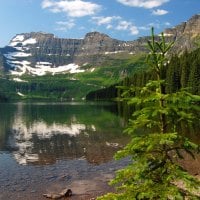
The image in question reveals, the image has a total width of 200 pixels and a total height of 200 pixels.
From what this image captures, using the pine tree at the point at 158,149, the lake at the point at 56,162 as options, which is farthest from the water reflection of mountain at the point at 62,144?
the pine tree at the point at 158,149

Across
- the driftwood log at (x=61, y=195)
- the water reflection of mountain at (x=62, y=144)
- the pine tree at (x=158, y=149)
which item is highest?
the pine tree at (x=158, y=149)

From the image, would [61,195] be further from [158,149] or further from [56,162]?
[158,149]

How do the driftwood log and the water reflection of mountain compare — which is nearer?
the driftwood log

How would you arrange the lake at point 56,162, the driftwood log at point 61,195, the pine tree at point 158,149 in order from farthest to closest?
the lake at point 56,162 < the driftwood log at point 61,195 < the pine tree at point 158,149

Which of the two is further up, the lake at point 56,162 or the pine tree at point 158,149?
the pine tree at point 158,149

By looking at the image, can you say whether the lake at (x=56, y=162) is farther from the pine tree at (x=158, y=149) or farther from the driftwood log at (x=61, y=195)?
the pine tree at (x=158, y=149)

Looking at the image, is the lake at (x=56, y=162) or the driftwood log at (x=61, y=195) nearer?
the driftwood log at (x=61, y=195)

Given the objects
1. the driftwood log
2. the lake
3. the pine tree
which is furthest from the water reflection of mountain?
the pine tree

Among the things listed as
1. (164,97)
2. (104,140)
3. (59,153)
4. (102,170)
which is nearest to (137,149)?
(164,97)

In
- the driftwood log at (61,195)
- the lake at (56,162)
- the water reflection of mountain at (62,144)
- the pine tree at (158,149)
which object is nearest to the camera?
the pine tree at (158,149)

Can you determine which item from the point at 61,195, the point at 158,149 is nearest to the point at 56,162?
the point at 61,195

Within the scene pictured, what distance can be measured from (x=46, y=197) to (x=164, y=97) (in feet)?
85.8

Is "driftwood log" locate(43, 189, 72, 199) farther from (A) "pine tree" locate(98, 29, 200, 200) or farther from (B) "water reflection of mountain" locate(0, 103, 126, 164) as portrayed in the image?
(A) "pine tree" locate(98, 29, 200, 200)

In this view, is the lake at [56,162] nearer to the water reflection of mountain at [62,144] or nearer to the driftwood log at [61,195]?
the water reflection of mountain at [62,144]
